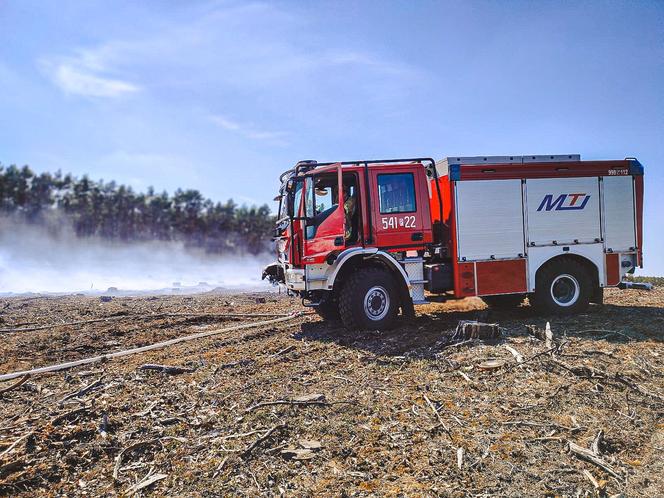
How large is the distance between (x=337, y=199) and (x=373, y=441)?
5.43 m

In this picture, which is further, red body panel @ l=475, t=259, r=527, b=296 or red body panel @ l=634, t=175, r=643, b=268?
red body panel @ l=634, t=175, r=643, b=268

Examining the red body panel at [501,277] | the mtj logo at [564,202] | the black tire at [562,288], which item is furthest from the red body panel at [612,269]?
the red body panel at [501,277]

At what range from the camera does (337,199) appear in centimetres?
911

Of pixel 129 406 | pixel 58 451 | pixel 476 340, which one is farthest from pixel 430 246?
pixel 58 451

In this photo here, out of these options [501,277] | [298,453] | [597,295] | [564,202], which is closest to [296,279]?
[501,277]

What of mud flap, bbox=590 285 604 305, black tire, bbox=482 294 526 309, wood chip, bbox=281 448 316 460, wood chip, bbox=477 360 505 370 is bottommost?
wood chip, bbox=281 448 316 460

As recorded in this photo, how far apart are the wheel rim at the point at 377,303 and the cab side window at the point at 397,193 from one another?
1.54m

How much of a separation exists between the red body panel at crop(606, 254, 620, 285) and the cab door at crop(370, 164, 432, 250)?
3959 millimetres

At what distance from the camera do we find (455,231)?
30.9ft

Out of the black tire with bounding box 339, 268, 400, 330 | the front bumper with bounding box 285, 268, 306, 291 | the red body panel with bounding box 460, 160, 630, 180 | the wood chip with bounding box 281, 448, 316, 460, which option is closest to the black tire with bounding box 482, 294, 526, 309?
the red body panel with bounding box 460, 160, 630, 180

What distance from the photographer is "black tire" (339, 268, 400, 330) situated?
8.88 meters

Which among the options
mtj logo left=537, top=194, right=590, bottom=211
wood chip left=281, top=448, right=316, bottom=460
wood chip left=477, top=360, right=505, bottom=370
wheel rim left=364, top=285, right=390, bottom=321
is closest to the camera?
wood chip left=281, top=448, right=316, bottom=460

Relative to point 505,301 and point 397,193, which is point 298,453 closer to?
point 397,193

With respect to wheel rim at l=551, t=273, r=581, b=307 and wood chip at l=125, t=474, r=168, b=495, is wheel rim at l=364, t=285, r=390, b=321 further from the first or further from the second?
wood chip at l=125, t=474, r=168, b=495
